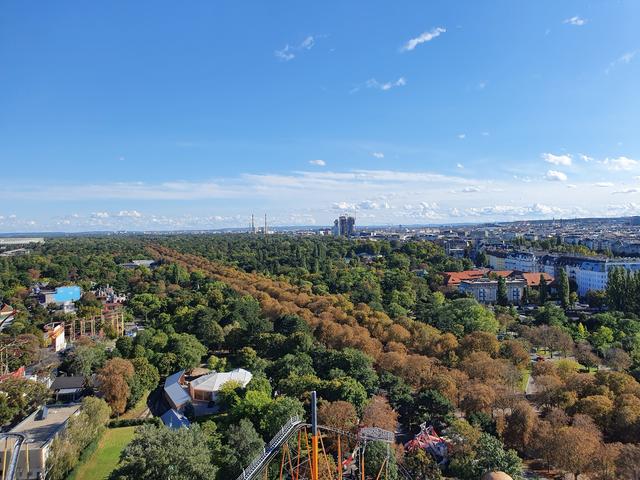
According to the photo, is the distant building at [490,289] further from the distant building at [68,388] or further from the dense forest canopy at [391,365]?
the distant building at [68,388]

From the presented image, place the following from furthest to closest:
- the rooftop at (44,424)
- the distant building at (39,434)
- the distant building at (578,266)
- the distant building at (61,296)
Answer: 1. the distant building at (578,266)
2. the distant building at (61,296)
3. the rooftop at (44,424)
4. the distant building at (39,434)

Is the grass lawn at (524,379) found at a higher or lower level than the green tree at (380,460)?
lower

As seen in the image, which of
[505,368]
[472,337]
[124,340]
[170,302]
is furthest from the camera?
[170,302]

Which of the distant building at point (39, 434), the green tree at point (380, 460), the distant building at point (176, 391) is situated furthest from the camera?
A: the distant building at point (176, 391)

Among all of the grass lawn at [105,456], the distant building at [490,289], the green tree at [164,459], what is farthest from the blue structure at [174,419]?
the distant building at [490,289]

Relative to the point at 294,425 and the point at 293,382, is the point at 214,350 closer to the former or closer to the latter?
the point at 293,382

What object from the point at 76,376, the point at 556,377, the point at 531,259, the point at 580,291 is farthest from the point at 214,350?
the point at 531,259

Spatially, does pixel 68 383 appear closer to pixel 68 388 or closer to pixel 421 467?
pixel 68 388
